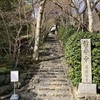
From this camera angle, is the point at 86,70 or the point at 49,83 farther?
the point at 49,83

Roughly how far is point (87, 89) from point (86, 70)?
73 centimetres

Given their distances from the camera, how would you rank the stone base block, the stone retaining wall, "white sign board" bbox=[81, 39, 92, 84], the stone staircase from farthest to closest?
the stone retaining wall
the stone staircase
"white sign board" bbox=[81, 39, 92, 84]
the stone base block

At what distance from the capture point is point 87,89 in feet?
25.3

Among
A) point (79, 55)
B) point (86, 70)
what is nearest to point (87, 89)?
point (86, 70)

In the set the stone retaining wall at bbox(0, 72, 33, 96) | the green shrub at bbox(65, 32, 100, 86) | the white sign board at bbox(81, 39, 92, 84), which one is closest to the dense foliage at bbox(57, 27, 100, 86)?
the green shrub at bbox(65, 32, 100, 86)

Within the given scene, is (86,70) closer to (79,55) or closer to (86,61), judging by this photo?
(86,61)

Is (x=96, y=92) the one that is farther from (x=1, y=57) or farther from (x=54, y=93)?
(x=1, y=57)

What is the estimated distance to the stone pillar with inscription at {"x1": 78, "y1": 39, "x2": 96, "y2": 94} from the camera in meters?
7.73

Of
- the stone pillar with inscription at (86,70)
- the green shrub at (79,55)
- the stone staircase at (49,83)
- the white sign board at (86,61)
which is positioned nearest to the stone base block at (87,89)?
the stone pillar with inscription at (86,70)

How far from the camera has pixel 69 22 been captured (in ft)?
75.3

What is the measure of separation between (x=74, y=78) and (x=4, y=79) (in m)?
3.33

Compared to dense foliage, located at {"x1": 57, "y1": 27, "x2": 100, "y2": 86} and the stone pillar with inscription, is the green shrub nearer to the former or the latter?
dense foliage, located at {"x1": 57, "y1": 27, "x2": 100, "y2": 86}

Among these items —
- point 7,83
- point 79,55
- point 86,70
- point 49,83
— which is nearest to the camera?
point 86,70

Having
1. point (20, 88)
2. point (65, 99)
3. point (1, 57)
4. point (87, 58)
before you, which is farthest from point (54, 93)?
point (1, 57)
